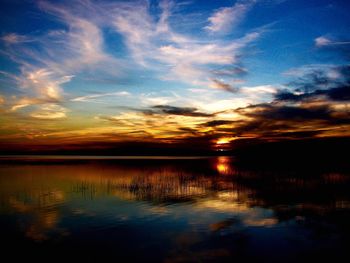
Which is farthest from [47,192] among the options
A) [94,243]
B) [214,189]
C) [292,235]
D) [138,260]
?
[292,235]

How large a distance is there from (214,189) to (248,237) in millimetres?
17796

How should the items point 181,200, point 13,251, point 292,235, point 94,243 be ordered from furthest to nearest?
point 181,200
point 292,235
point 94,243
point 13,251

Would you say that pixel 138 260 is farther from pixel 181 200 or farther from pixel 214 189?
pixel 214 189

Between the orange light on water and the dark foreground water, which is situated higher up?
the orange light on water

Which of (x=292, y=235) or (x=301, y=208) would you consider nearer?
(x=292, y=235)

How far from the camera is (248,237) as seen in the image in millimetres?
15609

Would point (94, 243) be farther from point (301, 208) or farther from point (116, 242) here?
point (301, 208)

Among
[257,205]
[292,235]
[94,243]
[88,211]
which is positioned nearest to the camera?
[94,243]

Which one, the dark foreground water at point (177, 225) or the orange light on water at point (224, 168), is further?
the orange light on water at point (224, 168)

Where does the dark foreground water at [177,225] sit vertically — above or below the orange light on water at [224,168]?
below

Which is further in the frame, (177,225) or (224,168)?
(224,168)

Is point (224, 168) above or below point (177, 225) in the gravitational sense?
above

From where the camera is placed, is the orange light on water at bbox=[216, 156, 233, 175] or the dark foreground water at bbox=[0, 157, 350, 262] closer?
the dark foreground water at bbox=[0, 157, 350, 262]

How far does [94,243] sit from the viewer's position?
14.7 m
